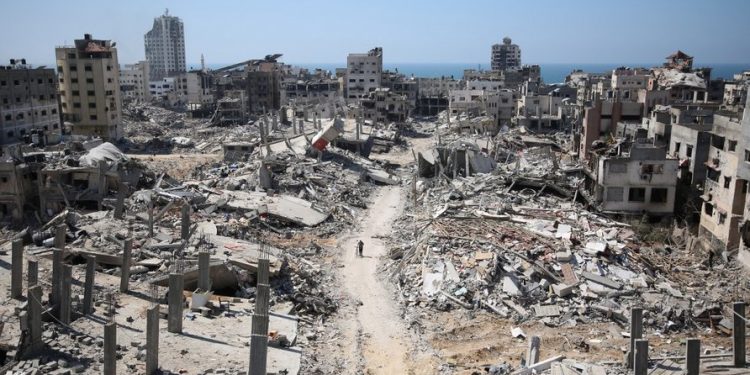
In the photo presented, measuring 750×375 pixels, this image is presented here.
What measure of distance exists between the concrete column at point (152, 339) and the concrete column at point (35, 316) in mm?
2718

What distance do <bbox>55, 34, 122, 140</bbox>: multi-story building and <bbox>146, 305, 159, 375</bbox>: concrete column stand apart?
53827mm

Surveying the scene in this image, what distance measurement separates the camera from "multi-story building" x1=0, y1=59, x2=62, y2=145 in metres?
53.2

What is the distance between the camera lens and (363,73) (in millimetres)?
96000

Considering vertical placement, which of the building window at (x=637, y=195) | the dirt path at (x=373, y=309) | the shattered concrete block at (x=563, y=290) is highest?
the building window at (x=637, y=195)

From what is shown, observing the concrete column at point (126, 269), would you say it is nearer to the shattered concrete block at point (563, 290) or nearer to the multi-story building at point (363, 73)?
the shattered concrete block at point (563, 290)

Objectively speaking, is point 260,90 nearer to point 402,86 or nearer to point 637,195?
point 402,86

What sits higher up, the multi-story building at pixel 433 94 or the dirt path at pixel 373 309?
the multi-story building at pixel 433 94

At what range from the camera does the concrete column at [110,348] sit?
45.2 ft

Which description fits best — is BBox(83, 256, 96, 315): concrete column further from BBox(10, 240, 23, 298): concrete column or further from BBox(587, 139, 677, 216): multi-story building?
BBox(587, 139, 677, 216): multi-story building

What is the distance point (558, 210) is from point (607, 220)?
2338 millimetres

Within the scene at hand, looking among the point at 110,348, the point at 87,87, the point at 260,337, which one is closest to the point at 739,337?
the point at 260,337

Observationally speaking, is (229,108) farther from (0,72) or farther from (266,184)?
(266,184)

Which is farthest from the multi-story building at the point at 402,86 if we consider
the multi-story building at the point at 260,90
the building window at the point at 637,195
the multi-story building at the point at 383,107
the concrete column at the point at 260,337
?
the concrete column at the point at 260,337

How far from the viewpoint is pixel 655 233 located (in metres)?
30.3
